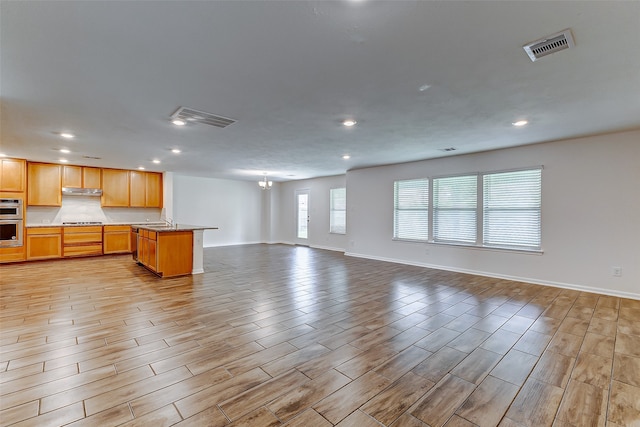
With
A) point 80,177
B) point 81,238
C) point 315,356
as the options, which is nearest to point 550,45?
point 315,356

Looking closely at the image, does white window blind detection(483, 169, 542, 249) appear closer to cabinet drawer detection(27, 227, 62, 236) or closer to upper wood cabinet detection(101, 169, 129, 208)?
upper wood cabinet detection(101, 169, 129, 208)

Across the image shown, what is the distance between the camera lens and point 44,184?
6.88m

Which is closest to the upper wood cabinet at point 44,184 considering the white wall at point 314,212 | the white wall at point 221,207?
the white wall at point 221,207

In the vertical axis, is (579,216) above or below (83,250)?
above

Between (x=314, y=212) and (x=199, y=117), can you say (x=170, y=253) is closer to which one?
(x=199, y=117)

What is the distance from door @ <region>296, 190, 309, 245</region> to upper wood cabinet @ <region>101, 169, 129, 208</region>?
17.0ft

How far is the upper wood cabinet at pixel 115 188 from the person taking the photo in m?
7.69

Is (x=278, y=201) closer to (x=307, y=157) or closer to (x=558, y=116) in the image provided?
(x=307, y=157)

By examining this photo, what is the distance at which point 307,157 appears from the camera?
5965mm

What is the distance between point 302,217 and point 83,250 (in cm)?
622

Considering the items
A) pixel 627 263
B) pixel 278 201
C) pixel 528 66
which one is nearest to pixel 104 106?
pixel 528 66

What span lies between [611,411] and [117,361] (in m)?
3.51

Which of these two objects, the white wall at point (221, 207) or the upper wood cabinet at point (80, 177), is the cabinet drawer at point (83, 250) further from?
the white wall at point (221, 207)

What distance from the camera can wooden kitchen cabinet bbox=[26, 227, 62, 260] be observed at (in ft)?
21.4
